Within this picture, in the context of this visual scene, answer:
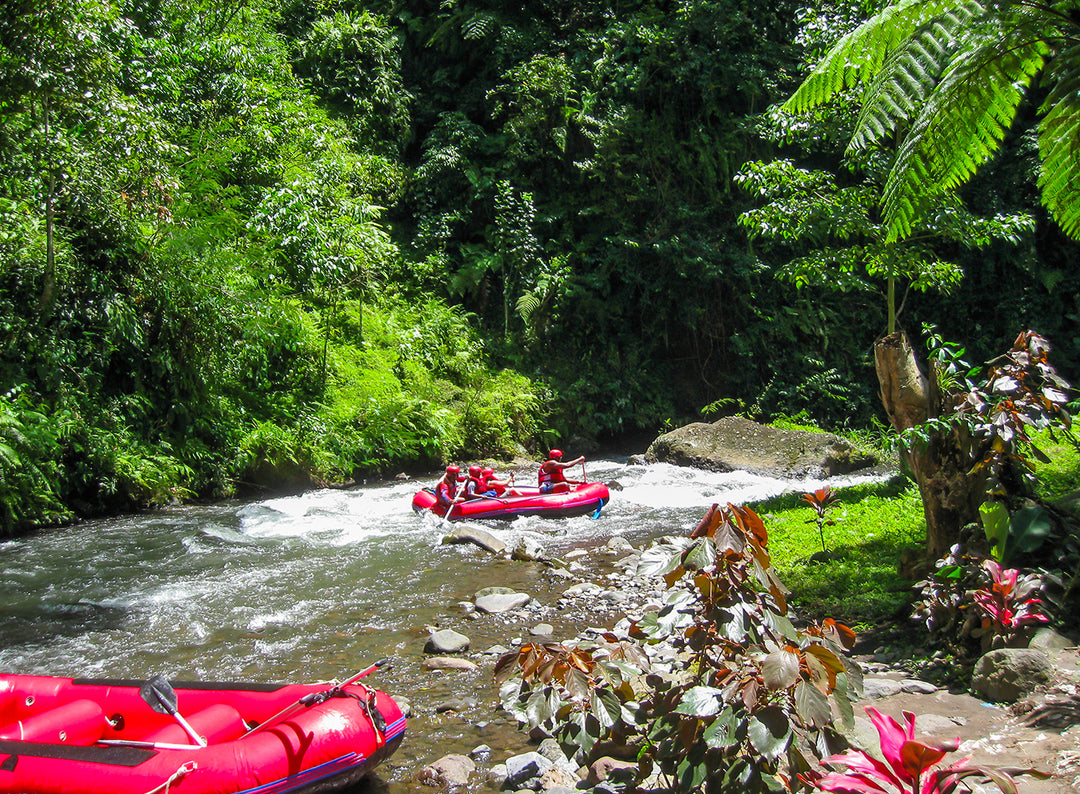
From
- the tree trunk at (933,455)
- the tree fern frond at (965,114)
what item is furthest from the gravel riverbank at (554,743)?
the tree fern frond at (965,114)

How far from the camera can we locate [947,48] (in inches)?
157

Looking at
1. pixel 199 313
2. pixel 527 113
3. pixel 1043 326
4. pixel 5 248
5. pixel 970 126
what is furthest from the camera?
pixel 527 113

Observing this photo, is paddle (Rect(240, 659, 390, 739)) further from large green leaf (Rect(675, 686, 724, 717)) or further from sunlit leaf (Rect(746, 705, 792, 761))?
sunlit leaf (Rect(746, 705, 792, 761))

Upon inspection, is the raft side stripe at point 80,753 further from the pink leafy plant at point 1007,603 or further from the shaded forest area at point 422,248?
the shaded forest area at point 422,248

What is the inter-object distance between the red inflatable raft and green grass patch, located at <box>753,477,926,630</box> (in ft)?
9.52

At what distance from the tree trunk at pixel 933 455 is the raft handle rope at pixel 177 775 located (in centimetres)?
410

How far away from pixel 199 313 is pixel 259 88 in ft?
18.7

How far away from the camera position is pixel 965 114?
142 inches

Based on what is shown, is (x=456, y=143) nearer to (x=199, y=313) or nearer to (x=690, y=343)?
(x=690, y=343)

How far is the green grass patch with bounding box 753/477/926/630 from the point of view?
477cm

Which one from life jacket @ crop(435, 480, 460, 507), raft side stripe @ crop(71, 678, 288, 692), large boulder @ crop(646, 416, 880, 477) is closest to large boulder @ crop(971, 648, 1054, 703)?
raft side stripe @ crop(71, 678, 288, 692)

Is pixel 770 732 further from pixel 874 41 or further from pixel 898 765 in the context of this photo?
pixel 874 41

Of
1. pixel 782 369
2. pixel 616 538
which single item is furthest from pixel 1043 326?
pixel 616 538

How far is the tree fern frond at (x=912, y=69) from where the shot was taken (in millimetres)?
3836
